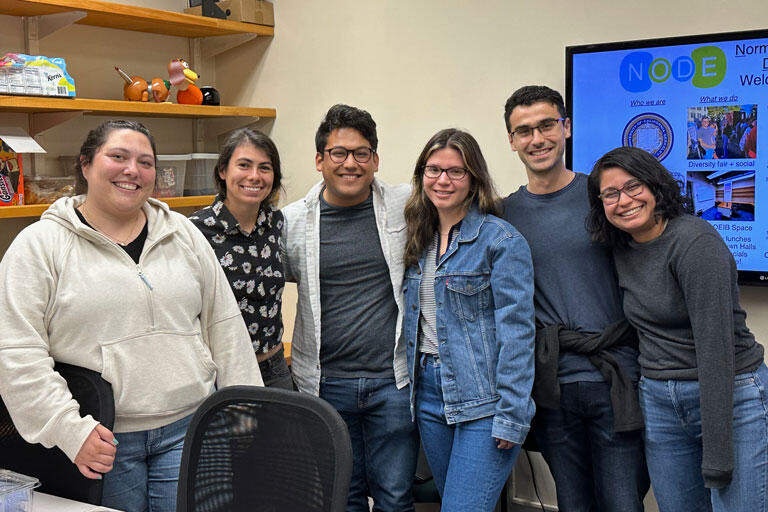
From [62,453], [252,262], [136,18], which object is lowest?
[62,453]

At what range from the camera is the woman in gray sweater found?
1.83 meters

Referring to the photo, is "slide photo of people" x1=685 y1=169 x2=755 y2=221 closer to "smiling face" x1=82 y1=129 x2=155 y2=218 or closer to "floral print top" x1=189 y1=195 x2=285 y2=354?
"floral print top" x1=189 y1=195 x2=285 y2=354

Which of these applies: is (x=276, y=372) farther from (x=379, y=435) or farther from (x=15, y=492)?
(x=15, y=492)

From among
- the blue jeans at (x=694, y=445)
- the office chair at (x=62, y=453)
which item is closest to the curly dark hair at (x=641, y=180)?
the blue jeans at (x=694, y=445)

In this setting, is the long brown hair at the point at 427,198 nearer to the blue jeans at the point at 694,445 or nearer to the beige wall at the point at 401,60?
the blue jeans at the point at 694,445

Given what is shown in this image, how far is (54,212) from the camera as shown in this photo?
6.08ft

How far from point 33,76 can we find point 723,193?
2.46m

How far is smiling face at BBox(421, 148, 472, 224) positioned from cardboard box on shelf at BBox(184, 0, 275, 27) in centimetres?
188

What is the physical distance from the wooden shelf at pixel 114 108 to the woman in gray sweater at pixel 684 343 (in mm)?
1975

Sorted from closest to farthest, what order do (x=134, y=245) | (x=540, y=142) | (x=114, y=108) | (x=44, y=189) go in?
(x=134, y=245)
(x=540, y=142)
(x=44, y=189)
(x=114, y=108)

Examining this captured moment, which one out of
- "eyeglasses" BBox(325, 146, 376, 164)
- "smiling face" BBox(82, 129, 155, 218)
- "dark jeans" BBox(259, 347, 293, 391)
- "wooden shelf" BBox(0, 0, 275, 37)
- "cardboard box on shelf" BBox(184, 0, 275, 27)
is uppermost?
"cardboard box on shelf" BBox(184, 0, 275, 27)

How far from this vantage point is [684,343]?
1920mm

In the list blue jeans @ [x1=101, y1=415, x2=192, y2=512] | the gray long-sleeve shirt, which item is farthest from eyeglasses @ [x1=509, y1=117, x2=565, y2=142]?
blue jeans @ [x1=101, y1=415, x2=192, y2=512]

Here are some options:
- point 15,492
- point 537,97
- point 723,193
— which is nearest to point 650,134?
point 723,193
